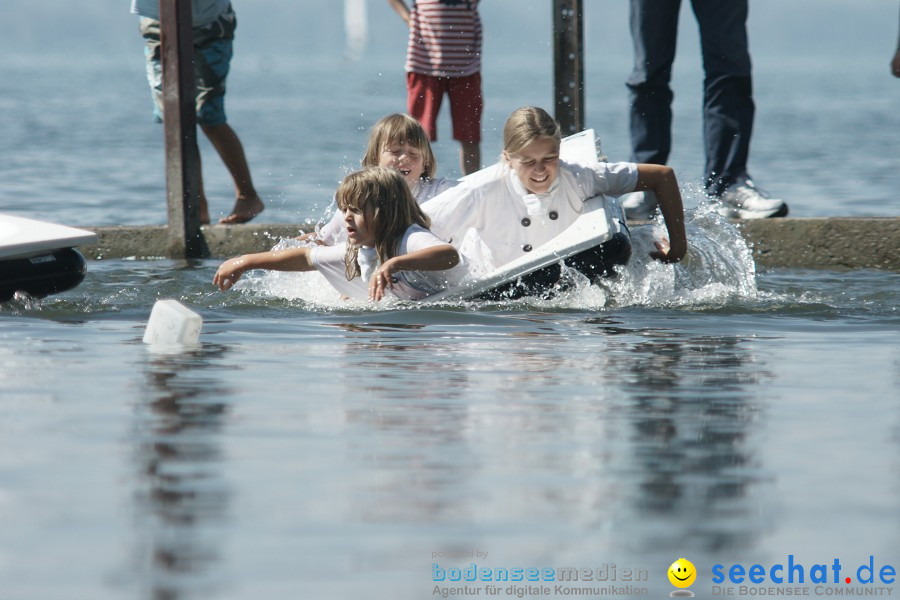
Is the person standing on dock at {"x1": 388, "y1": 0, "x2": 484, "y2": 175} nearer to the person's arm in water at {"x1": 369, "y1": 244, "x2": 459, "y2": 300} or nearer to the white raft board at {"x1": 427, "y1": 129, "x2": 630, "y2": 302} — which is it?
the white raft board at {"x1": 427, "y1": 129, "x2": 630, "y2": 302}

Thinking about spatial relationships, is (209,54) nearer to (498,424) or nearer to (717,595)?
(498,424)

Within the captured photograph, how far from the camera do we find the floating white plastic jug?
6219 millimetres

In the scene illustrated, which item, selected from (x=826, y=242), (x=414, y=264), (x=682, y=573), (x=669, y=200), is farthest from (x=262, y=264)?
(x=682, y=573)

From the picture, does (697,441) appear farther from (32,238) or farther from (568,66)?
(568,66)

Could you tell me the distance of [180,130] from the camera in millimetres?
10062

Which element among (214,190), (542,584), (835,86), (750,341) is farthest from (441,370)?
(835,86)

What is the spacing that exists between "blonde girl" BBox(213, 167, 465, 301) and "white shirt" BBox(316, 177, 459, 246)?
16.6 inches

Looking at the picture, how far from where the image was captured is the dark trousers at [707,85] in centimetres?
943

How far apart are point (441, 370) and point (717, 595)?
2537 millimetres

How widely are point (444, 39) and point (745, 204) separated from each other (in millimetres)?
1958

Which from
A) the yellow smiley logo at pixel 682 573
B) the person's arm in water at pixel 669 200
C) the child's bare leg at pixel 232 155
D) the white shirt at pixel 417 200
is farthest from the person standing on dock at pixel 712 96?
the yellow smiley logo at pixel 682 573

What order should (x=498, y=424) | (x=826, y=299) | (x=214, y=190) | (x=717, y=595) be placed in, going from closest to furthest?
(x=717, y=595) < (x=498, y=424) < (x=826, y=299) < (x=214, y=190)

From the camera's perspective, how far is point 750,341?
6465 millimetres

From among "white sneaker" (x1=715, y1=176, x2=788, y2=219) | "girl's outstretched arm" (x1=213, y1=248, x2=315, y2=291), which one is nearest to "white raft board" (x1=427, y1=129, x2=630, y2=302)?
"girl's outstretched arm" (x1=213, y1=248, x2=315, y2=291)
